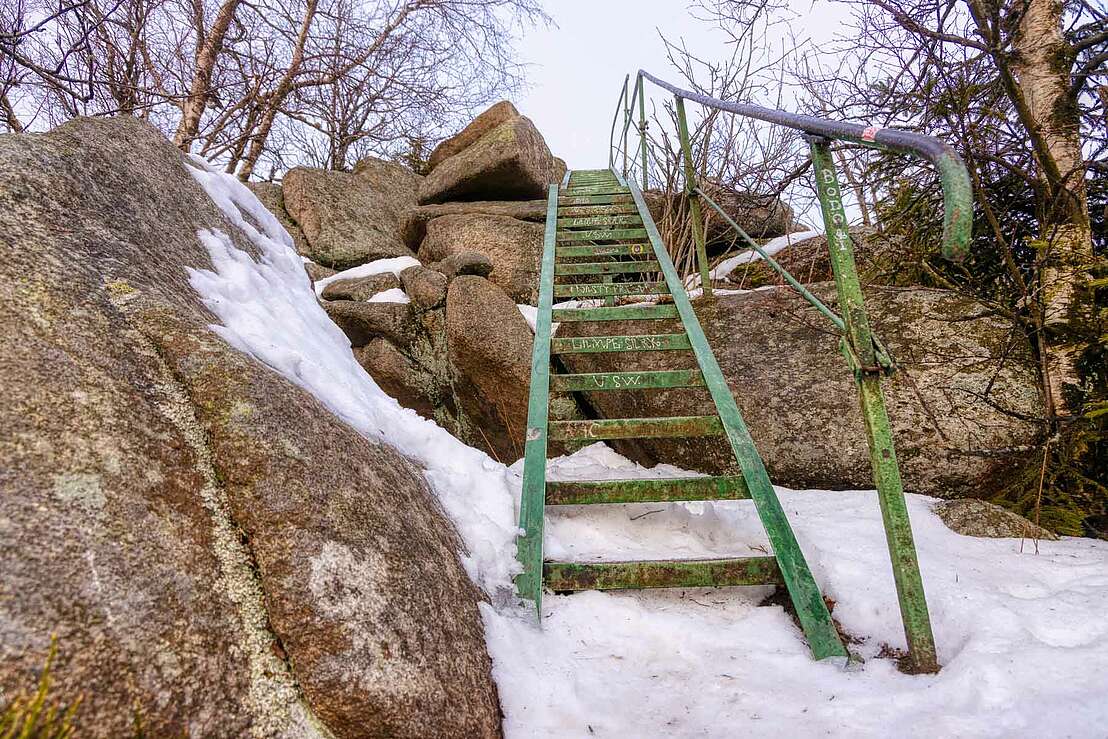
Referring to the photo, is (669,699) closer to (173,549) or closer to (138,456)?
(173,549)

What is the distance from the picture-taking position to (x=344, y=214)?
7.52 metres

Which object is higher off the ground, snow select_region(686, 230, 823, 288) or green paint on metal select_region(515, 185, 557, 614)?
snow select_region(686, 230, 823, 288)

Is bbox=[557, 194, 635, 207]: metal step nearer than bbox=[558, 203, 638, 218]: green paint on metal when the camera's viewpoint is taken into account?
No

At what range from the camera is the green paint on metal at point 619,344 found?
9.83 ft

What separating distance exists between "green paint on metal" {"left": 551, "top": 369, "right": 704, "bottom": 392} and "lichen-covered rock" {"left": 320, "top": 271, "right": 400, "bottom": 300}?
376 cm

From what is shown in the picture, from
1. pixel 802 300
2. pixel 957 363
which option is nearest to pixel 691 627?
pixel 957 363

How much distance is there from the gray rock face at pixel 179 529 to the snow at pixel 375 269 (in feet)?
15.5

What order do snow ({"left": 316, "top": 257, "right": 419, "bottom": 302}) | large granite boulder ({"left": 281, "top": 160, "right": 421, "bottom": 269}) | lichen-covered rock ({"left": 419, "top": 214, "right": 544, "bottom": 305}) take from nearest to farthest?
1. lichen-covered rock ({"left": 419, "top": 214, "right": 544, "bottom": 305})
2. snow ({"left": 316, "top": 257, "right": 419, "bottom": 302})
3. large granite boulder ({"left": 281, "top": 160, "right": 421, "bottom": 269})

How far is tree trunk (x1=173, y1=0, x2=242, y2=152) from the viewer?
4.90m

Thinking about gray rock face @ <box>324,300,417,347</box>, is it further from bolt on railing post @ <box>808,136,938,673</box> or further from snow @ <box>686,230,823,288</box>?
bolt on railing post @ <box>808,136,938,673</box>

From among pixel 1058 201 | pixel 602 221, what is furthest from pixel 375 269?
pixel 1058 201

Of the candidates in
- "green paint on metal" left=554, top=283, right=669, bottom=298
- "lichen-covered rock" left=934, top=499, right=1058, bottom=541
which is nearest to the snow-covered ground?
"lichen-covered rock" left=934, top=499, right=1058, bottom=541

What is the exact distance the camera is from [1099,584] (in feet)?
5.93

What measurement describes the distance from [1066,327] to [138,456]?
11.3ft
